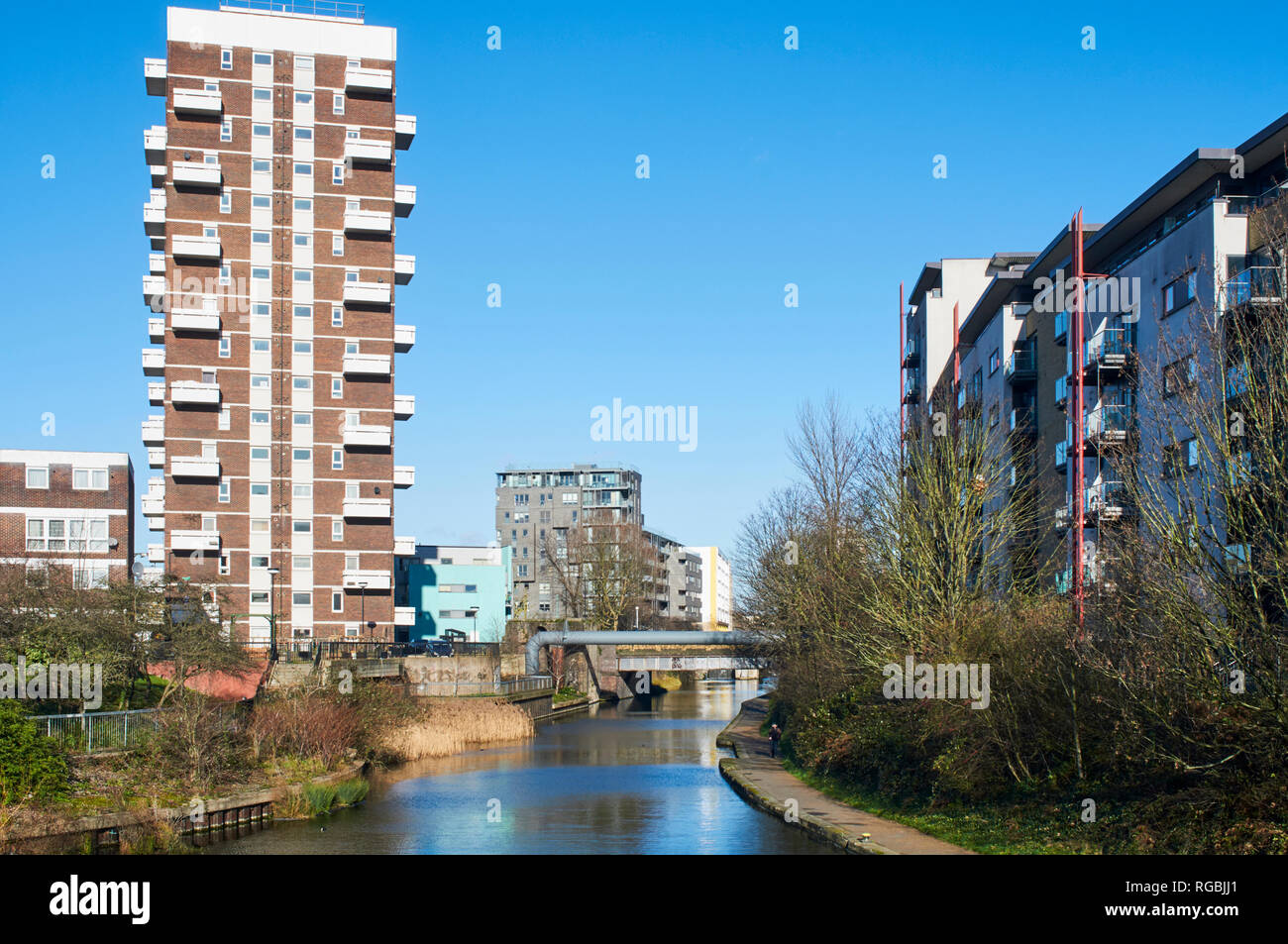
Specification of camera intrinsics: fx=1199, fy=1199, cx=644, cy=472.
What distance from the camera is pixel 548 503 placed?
178 m

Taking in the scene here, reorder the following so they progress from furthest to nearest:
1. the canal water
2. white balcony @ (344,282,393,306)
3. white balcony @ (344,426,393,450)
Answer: white balcony @ (344,282,393,306), white balcony @ (344,426,393,450), the canal water

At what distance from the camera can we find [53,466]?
213 feet

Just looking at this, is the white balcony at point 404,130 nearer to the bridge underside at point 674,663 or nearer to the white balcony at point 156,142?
the white balcony at point 156,142

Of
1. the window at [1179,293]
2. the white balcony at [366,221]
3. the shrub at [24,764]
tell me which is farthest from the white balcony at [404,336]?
the shrub at [24,764]

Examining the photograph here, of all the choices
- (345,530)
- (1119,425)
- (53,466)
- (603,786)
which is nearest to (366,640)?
(345,530)

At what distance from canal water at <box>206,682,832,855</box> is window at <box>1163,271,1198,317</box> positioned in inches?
776

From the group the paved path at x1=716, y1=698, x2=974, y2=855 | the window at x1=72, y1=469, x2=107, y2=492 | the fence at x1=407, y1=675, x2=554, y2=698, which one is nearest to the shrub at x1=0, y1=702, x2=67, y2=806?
the paved path at x1=716, y1=698, x2=974, y2=855

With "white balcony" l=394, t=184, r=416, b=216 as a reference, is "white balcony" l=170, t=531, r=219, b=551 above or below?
below

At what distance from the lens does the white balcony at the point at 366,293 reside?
72.2 meters

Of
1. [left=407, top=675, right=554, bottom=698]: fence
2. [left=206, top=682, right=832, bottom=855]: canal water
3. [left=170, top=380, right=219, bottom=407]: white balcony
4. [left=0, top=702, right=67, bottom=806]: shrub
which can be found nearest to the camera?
[left=0, top=702, right=67, bottom=806]: shrub

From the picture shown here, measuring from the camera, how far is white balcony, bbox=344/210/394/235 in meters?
72.4

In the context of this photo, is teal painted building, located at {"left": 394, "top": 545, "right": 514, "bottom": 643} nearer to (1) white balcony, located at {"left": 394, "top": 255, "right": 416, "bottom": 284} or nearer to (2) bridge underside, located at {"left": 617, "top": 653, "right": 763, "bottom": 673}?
(2) bridge underside, located at {"left": 617, "top": 653, "right": 763, "bottom": 673}

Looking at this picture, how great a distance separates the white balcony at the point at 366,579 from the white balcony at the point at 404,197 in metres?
23.2
